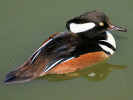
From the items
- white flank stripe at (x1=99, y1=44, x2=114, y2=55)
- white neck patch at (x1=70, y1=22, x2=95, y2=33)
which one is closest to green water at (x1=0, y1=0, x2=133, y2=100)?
white flank stripe at (x1=99, y1=44, x2=114, y2=55)

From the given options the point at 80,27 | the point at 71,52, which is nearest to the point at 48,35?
the point at 80,27

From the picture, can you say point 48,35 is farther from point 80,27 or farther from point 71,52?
point 71,52

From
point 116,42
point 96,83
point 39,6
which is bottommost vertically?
point 96,83

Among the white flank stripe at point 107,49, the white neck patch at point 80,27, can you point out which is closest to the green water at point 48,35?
the white flank stripe at point 107,49

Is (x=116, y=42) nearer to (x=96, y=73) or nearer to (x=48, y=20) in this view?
(x=96, y=73)

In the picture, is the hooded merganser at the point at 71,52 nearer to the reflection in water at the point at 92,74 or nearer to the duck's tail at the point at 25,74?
the duck's tail at the point at 25,74

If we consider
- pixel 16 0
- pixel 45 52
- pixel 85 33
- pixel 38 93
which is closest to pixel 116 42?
pixel 85 33

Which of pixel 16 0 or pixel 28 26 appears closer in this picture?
pixel 28 26
